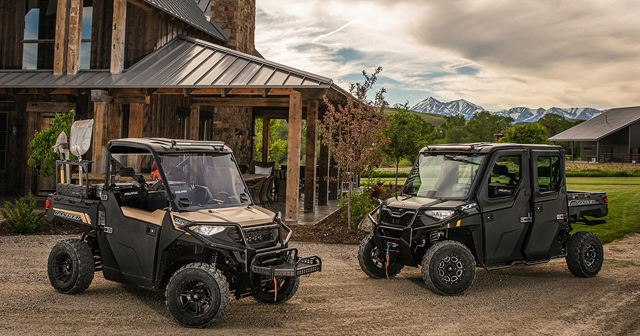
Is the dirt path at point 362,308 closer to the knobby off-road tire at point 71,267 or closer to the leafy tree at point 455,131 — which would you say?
the knobby off-road tire at point 71,267

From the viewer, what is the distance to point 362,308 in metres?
5.45

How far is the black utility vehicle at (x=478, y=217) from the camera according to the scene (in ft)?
20.0

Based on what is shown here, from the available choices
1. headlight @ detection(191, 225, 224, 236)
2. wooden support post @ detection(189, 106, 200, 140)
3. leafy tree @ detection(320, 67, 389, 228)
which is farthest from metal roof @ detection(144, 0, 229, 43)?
headlight @ detection(191, 225, 224, 236)

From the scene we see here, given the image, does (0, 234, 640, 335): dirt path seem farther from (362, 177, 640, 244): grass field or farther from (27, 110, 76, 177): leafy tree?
(362, 177, 640, 244): grass field

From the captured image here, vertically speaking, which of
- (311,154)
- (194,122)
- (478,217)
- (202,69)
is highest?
(202,69)

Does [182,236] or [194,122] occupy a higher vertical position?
A: [194,122]

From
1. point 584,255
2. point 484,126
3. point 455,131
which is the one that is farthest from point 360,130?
point 455,131

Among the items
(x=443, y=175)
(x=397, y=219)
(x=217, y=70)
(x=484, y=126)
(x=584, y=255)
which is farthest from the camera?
(x=484, y=126)

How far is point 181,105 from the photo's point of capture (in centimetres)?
1500

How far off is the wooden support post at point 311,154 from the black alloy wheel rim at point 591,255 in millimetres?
7198

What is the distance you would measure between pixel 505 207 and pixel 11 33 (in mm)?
14745

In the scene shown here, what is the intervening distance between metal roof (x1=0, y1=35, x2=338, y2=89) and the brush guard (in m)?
5.75

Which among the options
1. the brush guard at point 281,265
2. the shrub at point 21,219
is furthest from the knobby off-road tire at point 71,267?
the shrub at point 21,219

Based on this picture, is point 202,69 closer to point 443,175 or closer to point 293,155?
point 293,155
